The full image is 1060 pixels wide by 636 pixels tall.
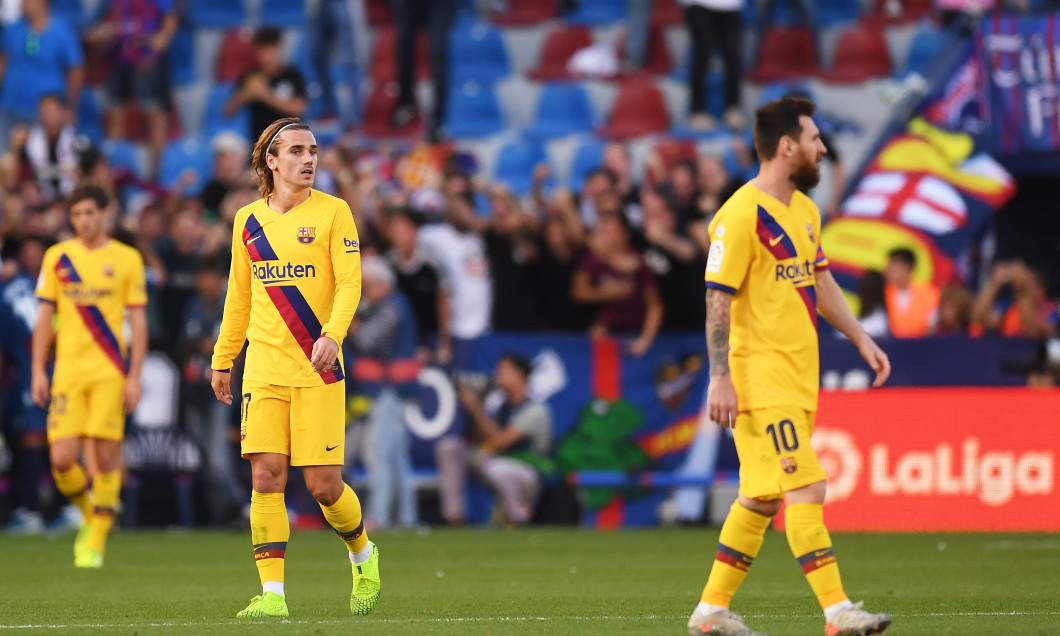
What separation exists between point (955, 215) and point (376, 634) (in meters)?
11.8

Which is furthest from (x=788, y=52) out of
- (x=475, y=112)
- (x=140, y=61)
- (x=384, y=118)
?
(x=140, y=61)

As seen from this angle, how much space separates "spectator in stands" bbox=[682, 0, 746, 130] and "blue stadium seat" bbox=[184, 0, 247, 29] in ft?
22.1

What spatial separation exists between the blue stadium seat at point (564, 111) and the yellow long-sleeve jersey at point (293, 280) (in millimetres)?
12492

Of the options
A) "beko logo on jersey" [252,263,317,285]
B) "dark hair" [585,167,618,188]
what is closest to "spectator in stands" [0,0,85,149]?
"dark hair" [585,167,618,188]

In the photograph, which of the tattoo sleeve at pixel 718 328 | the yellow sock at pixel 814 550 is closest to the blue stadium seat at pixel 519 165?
the tattoo sleeve at pixel 718 328

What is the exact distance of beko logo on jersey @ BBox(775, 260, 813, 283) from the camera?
6.96 m

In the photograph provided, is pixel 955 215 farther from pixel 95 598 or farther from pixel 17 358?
pixel 95 598

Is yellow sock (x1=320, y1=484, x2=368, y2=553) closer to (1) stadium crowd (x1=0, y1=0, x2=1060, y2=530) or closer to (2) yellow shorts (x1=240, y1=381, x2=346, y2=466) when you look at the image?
(2) yellow shorts (x1=240, y1=381, x2=346, y2=466)

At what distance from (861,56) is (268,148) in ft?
43.6

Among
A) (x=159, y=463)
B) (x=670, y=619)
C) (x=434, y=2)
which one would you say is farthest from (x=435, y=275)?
(x=670, y=619)

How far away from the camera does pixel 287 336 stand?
314 inches

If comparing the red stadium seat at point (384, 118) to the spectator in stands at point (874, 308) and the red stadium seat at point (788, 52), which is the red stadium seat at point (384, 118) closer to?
the red stadium seat at point (788, 52)

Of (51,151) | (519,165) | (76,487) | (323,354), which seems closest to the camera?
(323,354)

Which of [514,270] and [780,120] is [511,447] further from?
[780,120]
